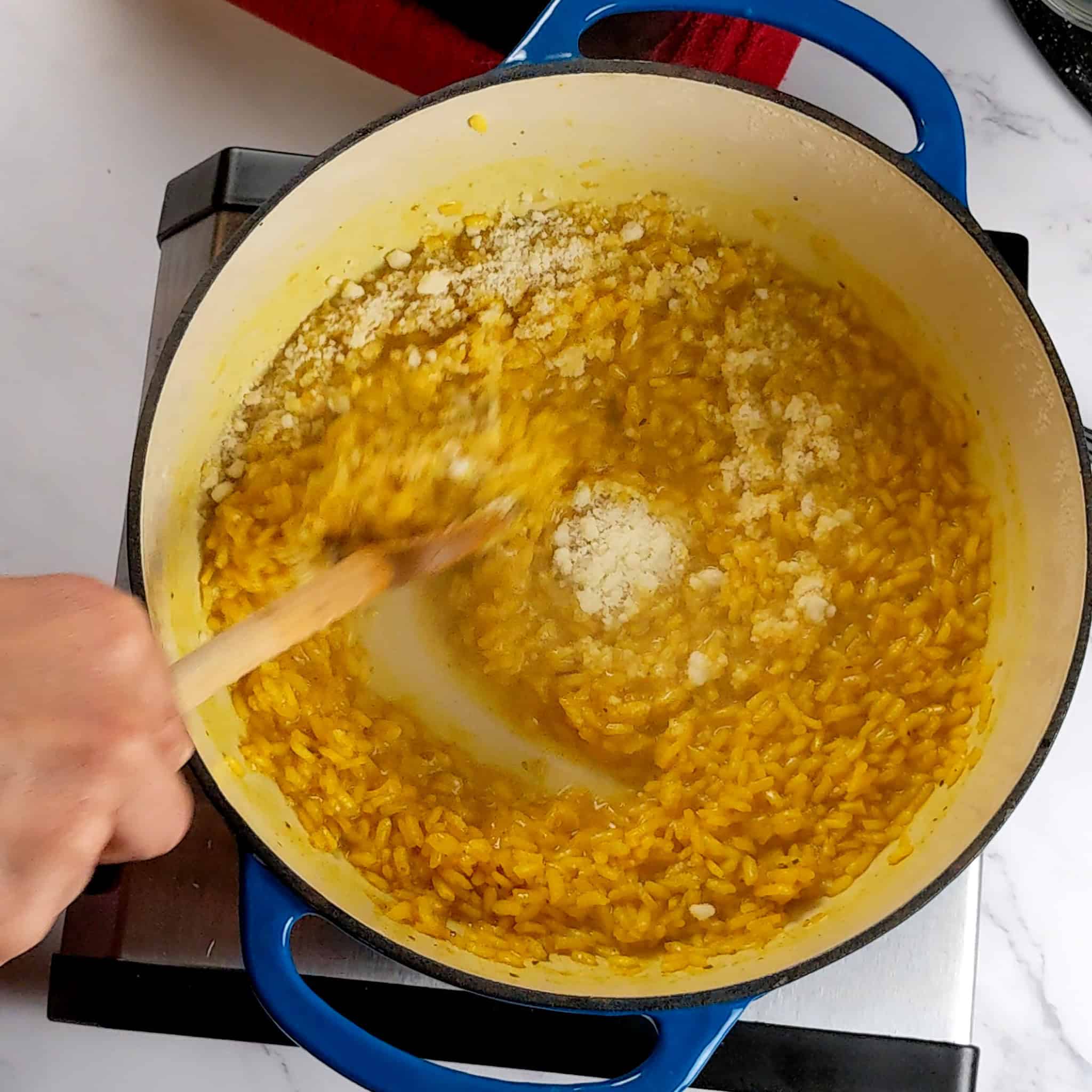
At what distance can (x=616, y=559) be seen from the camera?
1010mm

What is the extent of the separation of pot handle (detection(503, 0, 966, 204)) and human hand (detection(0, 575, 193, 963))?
510mm

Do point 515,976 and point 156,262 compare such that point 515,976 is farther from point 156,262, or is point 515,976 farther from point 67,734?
point 156,262

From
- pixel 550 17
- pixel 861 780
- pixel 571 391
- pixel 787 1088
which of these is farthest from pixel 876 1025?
pixel 550 17

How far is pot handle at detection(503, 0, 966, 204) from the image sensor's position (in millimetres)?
794

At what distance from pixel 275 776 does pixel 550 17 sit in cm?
62

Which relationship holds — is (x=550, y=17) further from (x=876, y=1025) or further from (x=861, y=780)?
(x=876, y=1025)

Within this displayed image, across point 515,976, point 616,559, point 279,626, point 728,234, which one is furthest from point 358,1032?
point 728,234

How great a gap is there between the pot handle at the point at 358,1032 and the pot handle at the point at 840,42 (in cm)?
62

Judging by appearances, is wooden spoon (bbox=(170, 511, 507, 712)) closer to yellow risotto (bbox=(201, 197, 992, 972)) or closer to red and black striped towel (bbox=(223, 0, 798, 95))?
yellow risotto (bbox=(201, 197, 992, 972))

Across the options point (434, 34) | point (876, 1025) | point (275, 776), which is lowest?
point (275, 776)

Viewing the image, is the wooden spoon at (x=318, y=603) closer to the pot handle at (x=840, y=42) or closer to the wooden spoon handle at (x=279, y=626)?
the wooden spoon handle at (x=279, y=626)

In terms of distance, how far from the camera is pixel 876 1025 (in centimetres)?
86

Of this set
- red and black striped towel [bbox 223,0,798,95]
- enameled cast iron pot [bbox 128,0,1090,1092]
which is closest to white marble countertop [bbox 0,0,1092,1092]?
red and black striped towel [bbox 223,0,798,95]

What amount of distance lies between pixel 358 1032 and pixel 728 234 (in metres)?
0.73
